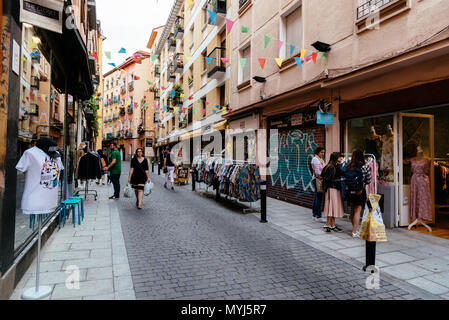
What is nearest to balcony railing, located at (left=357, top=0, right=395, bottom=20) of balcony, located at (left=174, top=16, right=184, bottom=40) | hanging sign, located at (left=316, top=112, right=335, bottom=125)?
hanging sign, located at (left=316, top=112, right=335, bottom=125)

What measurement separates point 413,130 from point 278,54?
231 inches

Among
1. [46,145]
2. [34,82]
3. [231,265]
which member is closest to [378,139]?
[231,265]

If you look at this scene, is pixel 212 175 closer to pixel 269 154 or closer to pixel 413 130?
pixel 269 154

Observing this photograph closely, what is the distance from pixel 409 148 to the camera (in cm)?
720

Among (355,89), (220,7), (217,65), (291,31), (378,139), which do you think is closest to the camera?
(378,139)

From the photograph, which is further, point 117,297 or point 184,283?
point 184,283

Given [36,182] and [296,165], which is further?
[296,165]

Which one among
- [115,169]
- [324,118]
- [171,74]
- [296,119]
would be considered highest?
[171,74]

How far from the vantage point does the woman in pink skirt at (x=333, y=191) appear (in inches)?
256

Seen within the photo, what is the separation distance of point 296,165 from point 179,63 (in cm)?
1879

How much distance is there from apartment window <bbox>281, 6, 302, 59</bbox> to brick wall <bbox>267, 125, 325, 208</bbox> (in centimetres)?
285

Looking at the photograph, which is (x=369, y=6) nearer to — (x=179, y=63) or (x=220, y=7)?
(x=220, y=7)

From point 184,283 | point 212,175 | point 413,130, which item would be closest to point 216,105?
point 212,175

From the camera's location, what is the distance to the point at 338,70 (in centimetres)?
825
